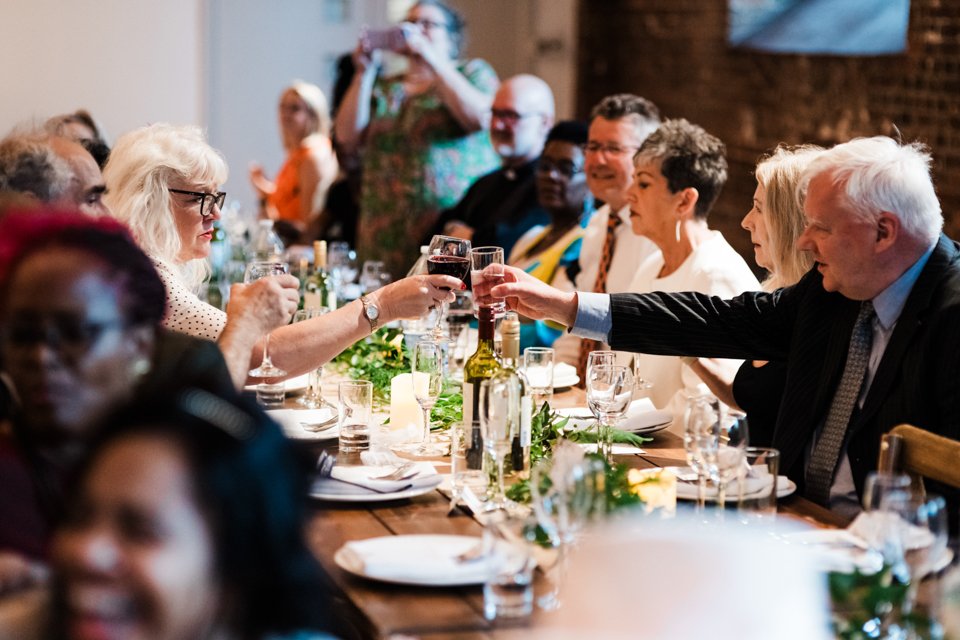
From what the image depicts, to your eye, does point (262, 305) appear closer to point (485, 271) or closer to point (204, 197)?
point (485, 271)

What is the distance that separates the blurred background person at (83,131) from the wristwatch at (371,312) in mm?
1135

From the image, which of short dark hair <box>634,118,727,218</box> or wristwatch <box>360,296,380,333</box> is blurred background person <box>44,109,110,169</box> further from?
short dark hair <box>634,118,727,218</box>

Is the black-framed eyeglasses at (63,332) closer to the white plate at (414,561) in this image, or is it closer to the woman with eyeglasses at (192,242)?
the white plate at (414,561)

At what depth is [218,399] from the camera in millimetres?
1203

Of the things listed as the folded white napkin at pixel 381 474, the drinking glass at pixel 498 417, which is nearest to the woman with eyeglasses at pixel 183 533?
the drinking glass at pixel 498 417

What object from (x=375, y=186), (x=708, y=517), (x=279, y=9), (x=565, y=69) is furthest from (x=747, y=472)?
(x=279, y=9)

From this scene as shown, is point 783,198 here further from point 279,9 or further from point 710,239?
point 279,9

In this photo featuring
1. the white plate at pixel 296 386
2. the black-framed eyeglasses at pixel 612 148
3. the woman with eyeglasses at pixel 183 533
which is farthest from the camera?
the black-framed eyeglasses at pixel 612 148

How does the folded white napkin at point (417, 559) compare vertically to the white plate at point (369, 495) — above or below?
above

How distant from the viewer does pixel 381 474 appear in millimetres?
2303

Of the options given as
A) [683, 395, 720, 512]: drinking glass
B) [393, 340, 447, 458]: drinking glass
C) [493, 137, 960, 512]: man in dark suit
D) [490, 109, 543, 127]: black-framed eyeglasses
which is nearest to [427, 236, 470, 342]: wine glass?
[493, 137, 960, 512]: man in dark suit

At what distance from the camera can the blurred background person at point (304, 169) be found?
6773 millimetres

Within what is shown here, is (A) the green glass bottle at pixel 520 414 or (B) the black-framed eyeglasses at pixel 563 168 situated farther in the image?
(B) the black-framed eyeglasses at pixel 563 168

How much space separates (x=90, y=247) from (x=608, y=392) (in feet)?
3.94
